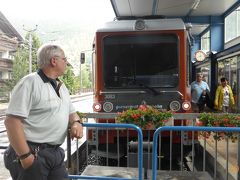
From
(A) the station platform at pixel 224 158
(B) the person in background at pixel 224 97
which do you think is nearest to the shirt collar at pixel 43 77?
(A) the station platform at pixel 224 158

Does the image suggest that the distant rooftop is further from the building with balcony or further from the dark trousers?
the dark trousers

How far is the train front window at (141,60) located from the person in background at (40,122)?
16.3 ft

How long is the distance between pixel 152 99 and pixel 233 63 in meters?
10.9

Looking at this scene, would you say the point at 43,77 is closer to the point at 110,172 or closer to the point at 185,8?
the point at 110,172

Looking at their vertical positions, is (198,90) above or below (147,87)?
below

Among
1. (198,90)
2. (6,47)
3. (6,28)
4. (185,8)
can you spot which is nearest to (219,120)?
(198,90)

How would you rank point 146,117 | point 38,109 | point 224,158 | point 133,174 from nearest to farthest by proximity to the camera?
point 38,109
point 133,174
point 146,117
point 224,158

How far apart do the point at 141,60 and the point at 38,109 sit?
17.9 feet

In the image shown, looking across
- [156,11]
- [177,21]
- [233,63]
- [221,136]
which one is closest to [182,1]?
[156,11]

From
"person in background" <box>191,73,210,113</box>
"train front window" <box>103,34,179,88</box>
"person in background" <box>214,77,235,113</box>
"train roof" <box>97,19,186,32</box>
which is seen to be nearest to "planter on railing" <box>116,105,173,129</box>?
"train front window" <box>103,34,179,88</box>

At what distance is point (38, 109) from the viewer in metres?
3.27

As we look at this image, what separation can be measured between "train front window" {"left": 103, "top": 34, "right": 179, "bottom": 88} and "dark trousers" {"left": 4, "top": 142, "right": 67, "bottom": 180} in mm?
5123

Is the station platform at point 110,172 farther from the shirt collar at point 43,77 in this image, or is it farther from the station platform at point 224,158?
the shirt collar at point 43,77

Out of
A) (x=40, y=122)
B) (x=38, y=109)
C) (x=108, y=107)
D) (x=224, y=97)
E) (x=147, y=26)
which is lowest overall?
(x=224, y=97)
